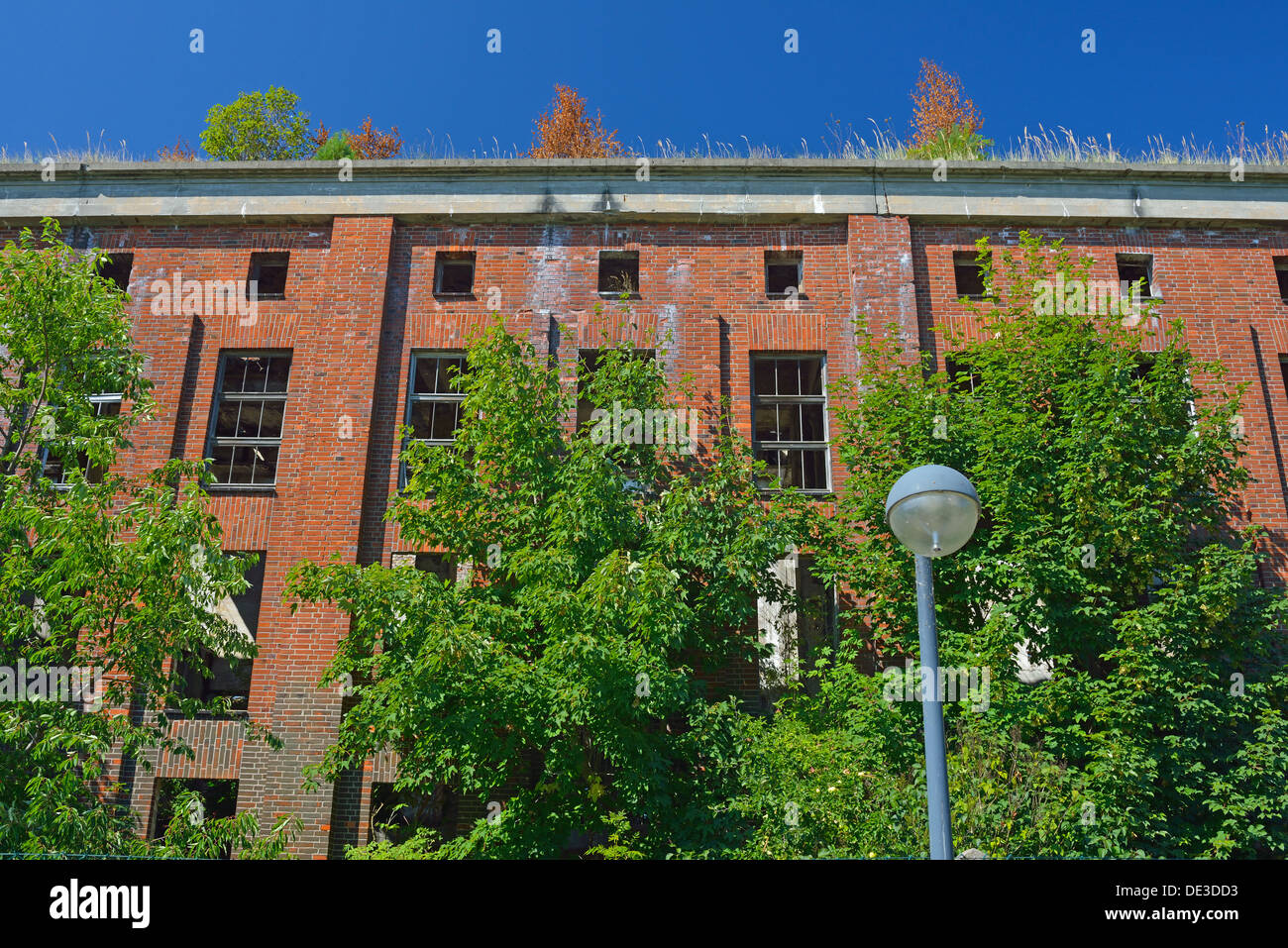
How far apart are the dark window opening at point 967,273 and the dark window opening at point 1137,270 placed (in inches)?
91.7

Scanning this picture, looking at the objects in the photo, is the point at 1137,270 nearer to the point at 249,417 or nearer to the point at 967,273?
the point at 967,273

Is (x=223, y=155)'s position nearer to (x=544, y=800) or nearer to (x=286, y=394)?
(x=286, y=394)

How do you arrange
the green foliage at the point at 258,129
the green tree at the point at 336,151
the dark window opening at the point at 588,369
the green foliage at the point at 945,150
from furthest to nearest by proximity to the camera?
the green foliage at the point at 258,129 < the green tree at the point at 336,151 < the green foliage at the point at 945,150 < the dark window opening at the point at 588,369

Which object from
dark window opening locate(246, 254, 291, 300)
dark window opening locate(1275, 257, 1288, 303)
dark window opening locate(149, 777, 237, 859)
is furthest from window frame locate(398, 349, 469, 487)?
dark window opening locate(1275, 257, 1288, 303)

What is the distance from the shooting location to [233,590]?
1240 centimetres

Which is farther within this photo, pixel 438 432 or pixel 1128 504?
pixel 438 432

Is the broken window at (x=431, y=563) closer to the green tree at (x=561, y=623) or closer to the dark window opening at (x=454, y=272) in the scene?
the green tree at (x=561, y=623)

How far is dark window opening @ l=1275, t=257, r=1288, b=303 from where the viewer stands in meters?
18.3

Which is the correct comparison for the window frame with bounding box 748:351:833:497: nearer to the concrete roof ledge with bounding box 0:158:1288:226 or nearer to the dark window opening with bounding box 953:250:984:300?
the concrete roof ledge with bounding box 0:158:1288:226

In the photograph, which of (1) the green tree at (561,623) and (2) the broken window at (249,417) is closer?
(1) the green tree at (561,623)

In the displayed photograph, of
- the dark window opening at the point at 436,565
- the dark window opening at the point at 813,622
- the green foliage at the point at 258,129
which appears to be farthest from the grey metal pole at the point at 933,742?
the green foliage at the point at 258,129

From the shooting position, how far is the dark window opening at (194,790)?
15031 millimetres
